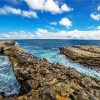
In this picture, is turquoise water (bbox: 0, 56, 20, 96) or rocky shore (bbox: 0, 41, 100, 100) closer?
rocky shore (bbox: 0, 41, 100, 100)

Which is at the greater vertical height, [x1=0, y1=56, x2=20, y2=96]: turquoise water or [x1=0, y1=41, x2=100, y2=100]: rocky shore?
[x1=0, y1=41, x2=100, y2=100]: rocky shore

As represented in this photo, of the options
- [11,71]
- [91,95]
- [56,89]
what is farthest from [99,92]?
[11,71]

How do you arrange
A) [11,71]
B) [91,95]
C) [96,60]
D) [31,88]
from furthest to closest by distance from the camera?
[96,60], [11,71], [31,88], [91,95]

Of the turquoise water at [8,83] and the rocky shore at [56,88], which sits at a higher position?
the rocky shore at [56,88]

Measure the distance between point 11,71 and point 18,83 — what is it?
A: 961 cm

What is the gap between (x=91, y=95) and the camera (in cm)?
2167

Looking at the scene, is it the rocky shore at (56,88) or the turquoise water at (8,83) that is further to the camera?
the turquoise water at (8,83)

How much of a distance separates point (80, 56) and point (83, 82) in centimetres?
3547

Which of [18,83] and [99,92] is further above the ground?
[99,92]

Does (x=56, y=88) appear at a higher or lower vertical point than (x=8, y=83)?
higher

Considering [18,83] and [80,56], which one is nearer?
[18,83]

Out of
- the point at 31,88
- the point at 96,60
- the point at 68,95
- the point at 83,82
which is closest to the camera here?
the point at 68,95

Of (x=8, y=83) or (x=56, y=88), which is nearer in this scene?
(x=56, y=88)

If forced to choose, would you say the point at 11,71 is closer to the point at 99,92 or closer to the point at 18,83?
the point at 18,83
